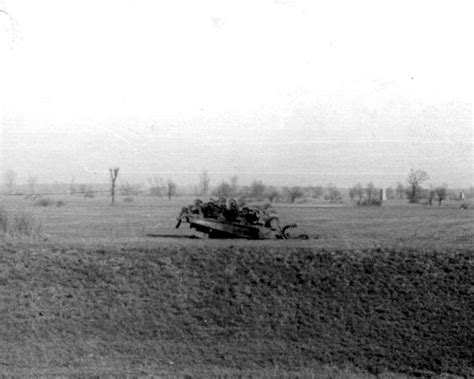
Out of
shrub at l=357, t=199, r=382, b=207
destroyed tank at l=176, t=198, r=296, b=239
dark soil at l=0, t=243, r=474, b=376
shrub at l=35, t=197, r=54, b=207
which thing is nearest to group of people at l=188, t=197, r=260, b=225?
destroyed tank at l=176, t=198, r=296, b=239

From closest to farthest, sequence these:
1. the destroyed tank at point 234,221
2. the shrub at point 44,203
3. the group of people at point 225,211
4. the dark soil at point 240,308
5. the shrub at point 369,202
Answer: the dark soil at point 240,308 < the destroyed tank at point 234,221 < the group of people at point 225,211 < the shrub at point 44,203 < the shrub at point 369,202

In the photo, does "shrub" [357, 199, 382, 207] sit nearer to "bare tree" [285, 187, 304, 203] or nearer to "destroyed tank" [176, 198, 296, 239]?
"bare tree" [285, 187, 304, 203]

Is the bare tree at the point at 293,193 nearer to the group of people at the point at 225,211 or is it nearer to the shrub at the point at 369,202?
the shrub at the point at 369,202

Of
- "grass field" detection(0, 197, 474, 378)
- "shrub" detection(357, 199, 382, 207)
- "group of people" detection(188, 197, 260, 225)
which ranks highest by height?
"group of people" detection(188, 197, 260, 225)

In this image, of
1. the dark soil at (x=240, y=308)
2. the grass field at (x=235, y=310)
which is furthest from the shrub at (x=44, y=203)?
the dark soil at (x=240, y=308)

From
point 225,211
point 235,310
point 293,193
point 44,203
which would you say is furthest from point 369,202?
point 235,310

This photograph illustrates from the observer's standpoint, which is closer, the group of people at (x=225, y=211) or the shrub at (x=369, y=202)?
the group of people at (x=225, y=211)

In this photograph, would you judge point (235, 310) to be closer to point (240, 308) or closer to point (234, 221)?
point (240, 308)
